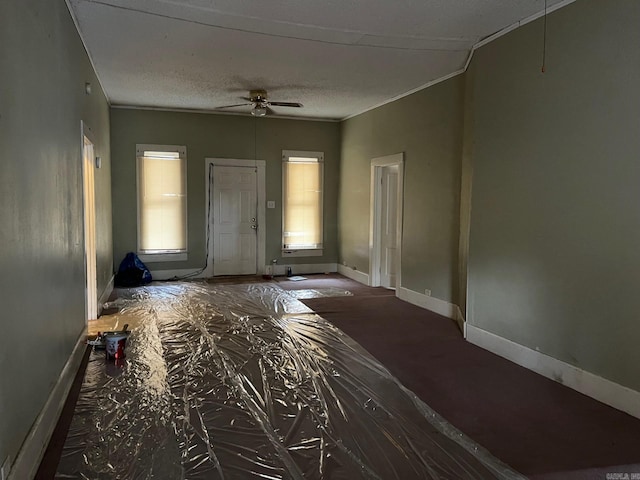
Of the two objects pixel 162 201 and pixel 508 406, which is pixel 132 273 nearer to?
pixel 162 201

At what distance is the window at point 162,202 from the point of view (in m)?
7.41

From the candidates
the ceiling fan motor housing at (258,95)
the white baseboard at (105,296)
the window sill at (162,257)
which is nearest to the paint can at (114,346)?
the white baseboard at (105,296)

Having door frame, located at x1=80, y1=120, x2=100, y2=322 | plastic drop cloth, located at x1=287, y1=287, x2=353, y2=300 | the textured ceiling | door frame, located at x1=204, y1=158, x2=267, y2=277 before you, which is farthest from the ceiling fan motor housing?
plastic drop cloth, located at x1=287, y1=287, x2=353, y2=300

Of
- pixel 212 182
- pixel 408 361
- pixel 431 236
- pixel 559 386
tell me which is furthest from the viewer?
pixel 212 182

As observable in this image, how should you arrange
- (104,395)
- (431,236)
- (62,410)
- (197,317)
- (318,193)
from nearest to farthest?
(62,410)
(104,395)
(197,317)
(431,236)
(318,193)

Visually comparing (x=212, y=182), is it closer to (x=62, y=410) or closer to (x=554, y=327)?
(x=62, y=410)

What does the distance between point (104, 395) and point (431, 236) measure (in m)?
3.91

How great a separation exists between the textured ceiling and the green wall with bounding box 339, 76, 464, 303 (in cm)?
31

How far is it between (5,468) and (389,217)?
5797 millimetres

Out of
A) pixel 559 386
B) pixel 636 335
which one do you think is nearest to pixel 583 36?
pixel 636 335

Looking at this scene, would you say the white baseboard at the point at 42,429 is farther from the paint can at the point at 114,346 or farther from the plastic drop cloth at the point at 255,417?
the paint can at the point at 114,346

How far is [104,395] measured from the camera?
305 centimetres

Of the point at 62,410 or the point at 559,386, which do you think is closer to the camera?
the point at 62,410

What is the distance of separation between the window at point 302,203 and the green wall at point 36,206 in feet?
15.1
